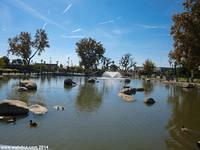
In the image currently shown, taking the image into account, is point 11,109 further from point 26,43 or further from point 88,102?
point 26,43

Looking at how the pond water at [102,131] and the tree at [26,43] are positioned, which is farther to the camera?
the tree at [26,43]

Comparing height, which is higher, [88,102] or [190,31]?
[190,31]

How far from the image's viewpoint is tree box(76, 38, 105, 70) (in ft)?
372

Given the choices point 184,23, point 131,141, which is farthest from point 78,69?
point 131,141

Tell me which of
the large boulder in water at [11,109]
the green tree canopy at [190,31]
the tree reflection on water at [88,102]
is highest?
the green tree canopy at [190,31]

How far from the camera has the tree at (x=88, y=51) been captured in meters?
113

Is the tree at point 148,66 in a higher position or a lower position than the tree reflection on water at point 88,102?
higher

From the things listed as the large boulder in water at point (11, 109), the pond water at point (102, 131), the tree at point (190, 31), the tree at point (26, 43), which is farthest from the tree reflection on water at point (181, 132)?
the tree at point (26, 43)

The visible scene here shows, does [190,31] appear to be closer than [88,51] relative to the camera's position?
Yes

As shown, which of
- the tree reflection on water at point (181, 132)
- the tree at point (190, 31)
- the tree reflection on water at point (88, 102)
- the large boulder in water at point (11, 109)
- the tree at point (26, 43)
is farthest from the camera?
the tree at point (26, 43)

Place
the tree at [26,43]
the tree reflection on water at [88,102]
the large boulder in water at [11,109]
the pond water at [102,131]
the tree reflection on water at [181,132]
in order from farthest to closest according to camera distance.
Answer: the tree at [26,43], the tree reflection on water at [88,102], the large boulder in water at [11,109], the tree reflection on water at [181,132], the pond water at [102,131]

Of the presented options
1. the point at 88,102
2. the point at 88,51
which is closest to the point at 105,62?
the point at 88,51

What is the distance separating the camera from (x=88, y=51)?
114 m

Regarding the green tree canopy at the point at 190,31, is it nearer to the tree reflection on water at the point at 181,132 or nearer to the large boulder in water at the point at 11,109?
the tree reflection on water at the point at 181,132
